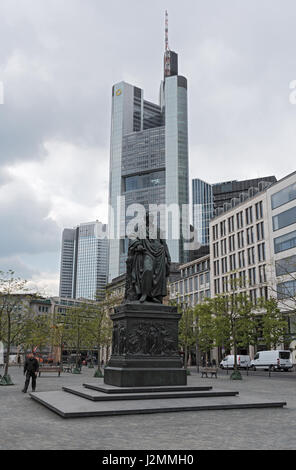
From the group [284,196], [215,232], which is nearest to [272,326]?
[284,196]

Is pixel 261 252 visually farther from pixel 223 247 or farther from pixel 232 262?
pixel 223 247

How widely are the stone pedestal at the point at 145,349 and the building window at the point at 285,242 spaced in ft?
150

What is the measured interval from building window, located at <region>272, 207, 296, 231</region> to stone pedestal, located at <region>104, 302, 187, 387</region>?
4643 cm

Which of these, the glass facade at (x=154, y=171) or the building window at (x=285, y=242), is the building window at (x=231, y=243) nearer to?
the building window at (x=285, y=242)

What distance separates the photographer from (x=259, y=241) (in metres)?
67.2

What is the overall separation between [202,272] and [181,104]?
4796 inches

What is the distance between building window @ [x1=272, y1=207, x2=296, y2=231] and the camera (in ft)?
191

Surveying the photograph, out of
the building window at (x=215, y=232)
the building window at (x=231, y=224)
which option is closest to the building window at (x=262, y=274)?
the building window at (x=231, y=224)

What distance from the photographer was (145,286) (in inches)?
647

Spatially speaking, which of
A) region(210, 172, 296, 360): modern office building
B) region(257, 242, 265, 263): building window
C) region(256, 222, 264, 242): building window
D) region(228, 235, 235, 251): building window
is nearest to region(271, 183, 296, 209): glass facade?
region(210, 172, 296, 360): modern office building

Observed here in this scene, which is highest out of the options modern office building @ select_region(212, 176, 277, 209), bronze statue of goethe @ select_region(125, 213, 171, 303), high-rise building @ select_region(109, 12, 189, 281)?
high-rise building @ select_region(109, 12, 189, 281)

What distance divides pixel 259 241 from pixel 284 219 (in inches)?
308

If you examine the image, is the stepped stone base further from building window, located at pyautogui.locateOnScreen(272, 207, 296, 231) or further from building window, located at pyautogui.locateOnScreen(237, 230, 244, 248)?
building window, located at pyautogui.locateOnScreen(237, 230, 244, 248)

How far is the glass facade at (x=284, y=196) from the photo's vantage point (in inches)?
2304
